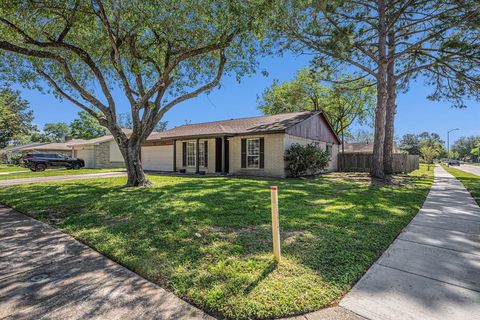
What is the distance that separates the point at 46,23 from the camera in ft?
29.9

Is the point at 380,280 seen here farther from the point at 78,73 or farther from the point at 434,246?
the point at 78,73

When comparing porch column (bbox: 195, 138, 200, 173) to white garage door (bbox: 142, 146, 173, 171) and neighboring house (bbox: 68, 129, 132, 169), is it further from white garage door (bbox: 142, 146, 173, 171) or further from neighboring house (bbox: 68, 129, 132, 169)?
neighboring house (bbox: 68, 129, 132, 169)

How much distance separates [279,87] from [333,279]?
97.8 ft

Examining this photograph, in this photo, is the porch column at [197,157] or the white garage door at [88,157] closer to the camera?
the porch column at [197,157]

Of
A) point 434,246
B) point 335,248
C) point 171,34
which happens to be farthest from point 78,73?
point 434,246

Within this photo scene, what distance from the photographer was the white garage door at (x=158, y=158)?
19.3 m

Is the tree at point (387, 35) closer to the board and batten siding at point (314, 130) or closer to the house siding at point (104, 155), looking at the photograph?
the board and batten siding at point (314, 130)

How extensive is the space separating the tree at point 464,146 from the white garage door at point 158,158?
400ft

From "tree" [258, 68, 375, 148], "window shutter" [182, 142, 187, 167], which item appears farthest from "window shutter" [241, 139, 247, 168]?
"tree" [258, 68, 375, 148]

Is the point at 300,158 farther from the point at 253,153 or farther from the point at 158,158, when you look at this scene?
the point at 158,158

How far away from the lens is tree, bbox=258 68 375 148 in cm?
2698

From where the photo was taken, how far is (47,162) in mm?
21875

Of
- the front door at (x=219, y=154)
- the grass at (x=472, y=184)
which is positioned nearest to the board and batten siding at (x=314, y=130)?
the front door at (x=219, y=154)

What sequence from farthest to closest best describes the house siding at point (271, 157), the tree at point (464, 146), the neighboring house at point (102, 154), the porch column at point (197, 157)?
the tree at point (464, 146), the neighboring house at point (102, 154), the porch column at point (197, 157), the house siding at point (271, 157)
